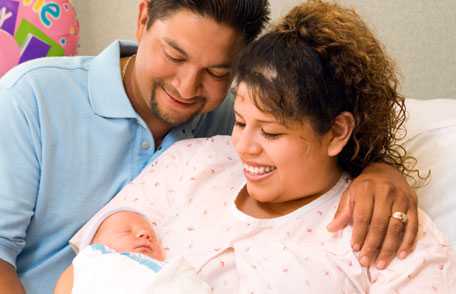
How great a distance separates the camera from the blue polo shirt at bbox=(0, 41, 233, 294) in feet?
4.56

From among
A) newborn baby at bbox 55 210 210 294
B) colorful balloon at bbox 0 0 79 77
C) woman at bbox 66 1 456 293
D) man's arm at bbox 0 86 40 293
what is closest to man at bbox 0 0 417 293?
man's arm at bbox 0 86 40 293

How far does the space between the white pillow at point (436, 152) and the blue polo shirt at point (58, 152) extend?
0.67 m

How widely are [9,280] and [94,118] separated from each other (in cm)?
46

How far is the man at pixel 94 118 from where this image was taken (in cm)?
139

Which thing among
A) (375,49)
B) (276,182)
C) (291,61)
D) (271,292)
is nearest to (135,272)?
(271,292)

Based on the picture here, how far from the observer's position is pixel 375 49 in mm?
1303

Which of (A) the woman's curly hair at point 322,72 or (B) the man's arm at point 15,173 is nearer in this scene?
(A) the woman's curly hair at point 322,72

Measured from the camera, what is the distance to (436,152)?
147 centimetres

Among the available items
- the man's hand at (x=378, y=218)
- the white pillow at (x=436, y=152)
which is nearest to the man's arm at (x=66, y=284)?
the man's hand at (x=378, y=218)

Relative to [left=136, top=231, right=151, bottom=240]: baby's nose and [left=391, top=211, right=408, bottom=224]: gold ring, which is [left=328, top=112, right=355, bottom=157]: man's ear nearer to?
[left=391, top=211, right=408, bottom=224]: gold ring

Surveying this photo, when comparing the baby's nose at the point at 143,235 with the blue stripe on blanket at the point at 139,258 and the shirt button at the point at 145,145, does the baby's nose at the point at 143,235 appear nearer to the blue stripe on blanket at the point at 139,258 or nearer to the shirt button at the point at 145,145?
the blue stripe on blanket at the point at 139,258

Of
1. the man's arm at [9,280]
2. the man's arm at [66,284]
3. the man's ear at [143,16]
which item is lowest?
the man's arm at [9,280]

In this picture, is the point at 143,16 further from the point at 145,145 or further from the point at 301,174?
the point at 301,174

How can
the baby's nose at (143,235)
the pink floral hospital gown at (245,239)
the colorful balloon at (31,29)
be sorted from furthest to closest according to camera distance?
the colorful balloon at (31,29), the baby's nose at (143,235), the pink floral hospital gown at (245,239)
